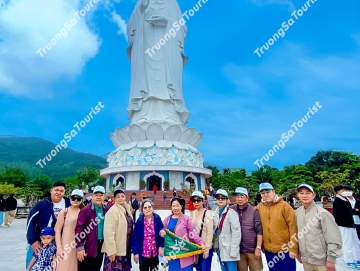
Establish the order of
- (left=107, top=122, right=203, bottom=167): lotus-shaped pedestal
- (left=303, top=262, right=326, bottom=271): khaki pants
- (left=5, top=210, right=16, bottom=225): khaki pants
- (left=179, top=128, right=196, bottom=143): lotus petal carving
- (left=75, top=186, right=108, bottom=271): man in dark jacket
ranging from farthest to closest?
(left=179, top=128, right=196, bottom=143): lotus petal carving
(left=107, top=122, right=203, bottom=167): lotus-shaped pedestal
(left=5, top=210, right=16, bottom=225): khaki pants
(left=75, top=186, right=108, bottom=271): man in dark jacket
(left=303, top=262, right=326, bottom=271): khaki pants

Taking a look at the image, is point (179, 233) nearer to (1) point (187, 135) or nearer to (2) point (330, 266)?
(2) point (330, 266)

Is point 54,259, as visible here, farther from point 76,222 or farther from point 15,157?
point 15,157

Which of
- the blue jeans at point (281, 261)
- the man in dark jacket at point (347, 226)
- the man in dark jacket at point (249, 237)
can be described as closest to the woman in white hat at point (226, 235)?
A: the man in dark jacket at point (249, 237)

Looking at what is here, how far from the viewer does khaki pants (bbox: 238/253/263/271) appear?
3.77 meters

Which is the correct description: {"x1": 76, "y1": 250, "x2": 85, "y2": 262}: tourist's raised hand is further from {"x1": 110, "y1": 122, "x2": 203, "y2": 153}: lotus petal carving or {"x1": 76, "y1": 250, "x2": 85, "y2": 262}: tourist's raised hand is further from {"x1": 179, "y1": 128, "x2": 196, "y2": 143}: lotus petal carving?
{"x1": 179, "y1": 128, "x2": 196, "y2": 143}: lotus petal carving

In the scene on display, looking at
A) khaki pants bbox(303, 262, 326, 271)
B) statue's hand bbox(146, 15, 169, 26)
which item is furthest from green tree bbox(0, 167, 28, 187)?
khaki pants bbox(303, 262, 326, 271)

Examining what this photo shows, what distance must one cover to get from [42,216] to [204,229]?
2123 mm

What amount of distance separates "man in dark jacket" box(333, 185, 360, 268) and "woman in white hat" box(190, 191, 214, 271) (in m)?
3.23

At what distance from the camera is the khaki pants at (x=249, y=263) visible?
3.77m

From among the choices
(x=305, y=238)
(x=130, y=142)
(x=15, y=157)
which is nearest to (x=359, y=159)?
(x=130, y=142)

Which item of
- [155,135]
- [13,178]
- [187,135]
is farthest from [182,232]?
[13,178]

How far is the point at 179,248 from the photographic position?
150 inches

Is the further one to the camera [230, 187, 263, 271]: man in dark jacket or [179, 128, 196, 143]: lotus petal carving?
[179, 128, 196, 143]: lotus petal carving

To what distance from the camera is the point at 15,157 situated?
126938 millimetres
